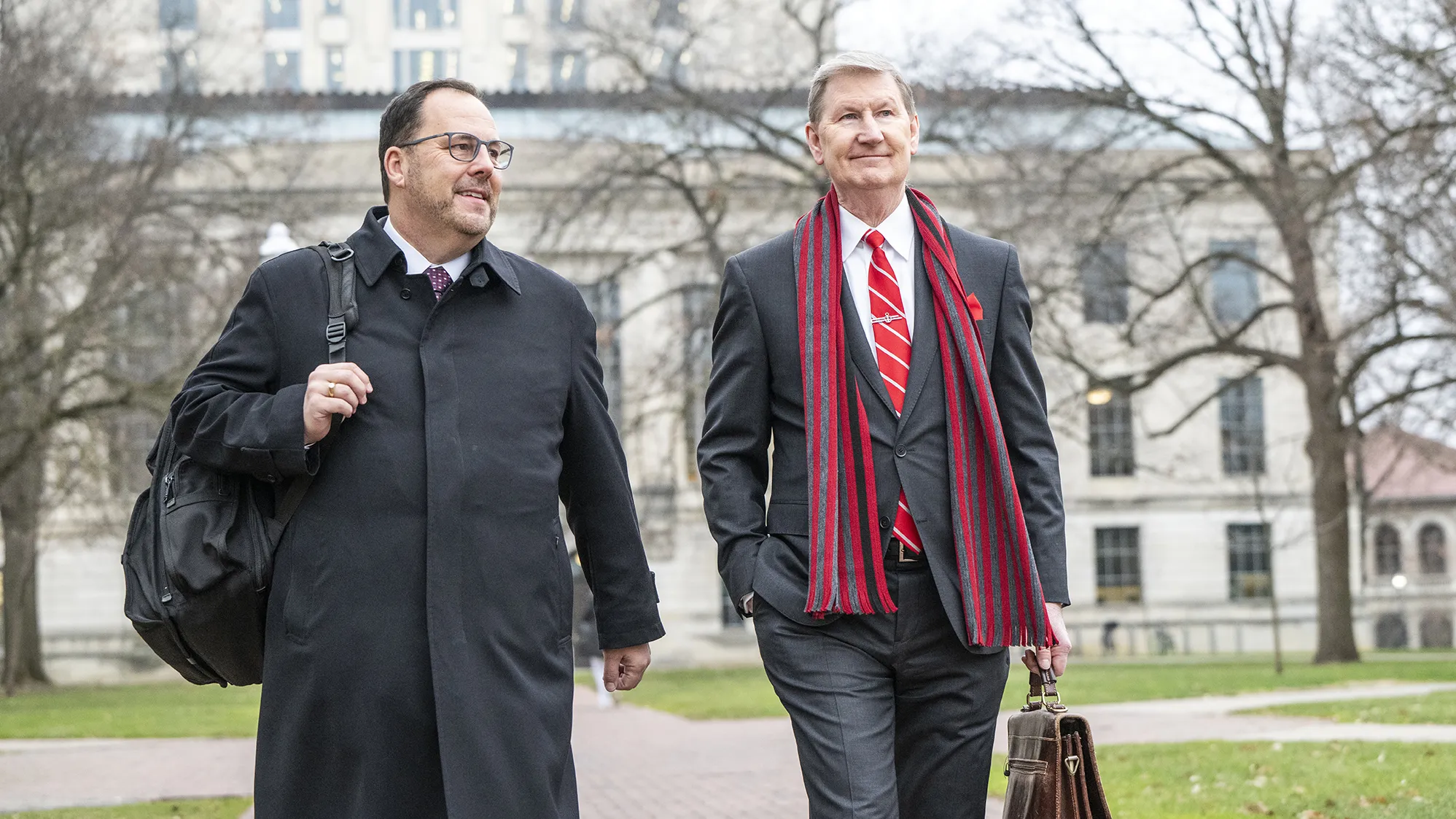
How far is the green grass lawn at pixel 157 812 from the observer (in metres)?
9.50

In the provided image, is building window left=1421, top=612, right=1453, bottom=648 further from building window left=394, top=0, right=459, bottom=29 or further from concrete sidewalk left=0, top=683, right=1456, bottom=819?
building window left=394, top=0, right=459, bottom=29

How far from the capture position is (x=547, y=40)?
29.5m

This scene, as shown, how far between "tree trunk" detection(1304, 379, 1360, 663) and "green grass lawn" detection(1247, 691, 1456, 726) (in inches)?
391

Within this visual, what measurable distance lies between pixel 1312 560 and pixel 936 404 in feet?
156

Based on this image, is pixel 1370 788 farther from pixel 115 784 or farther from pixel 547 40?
pixel 547 40

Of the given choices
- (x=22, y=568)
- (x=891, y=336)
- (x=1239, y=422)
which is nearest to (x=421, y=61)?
(x=1239, y=422)

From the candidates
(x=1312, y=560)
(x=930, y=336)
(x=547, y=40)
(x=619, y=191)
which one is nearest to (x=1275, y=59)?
(x=619, y=191)

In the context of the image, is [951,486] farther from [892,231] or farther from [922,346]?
[892,231]

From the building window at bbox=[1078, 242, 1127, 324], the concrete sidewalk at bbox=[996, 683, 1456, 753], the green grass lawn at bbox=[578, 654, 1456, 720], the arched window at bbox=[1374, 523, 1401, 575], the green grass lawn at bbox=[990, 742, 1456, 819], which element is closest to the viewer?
the green grass lawn at bbox=[990, 742, 1456, 819]

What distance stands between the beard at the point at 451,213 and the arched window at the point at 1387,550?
2651 inches

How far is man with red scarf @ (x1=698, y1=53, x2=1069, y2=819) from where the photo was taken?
4055mm

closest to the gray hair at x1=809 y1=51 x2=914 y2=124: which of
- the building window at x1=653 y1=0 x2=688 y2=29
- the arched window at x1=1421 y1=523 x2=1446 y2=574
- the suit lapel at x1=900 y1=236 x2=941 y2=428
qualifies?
the suit lapel at x1=900 y1=236 x2=941 y2=428

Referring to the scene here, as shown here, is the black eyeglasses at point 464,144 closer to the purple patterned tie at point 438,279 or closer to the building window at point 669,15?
the purple patterned tie at point 438,279

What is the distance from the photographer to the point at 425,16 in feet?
205
